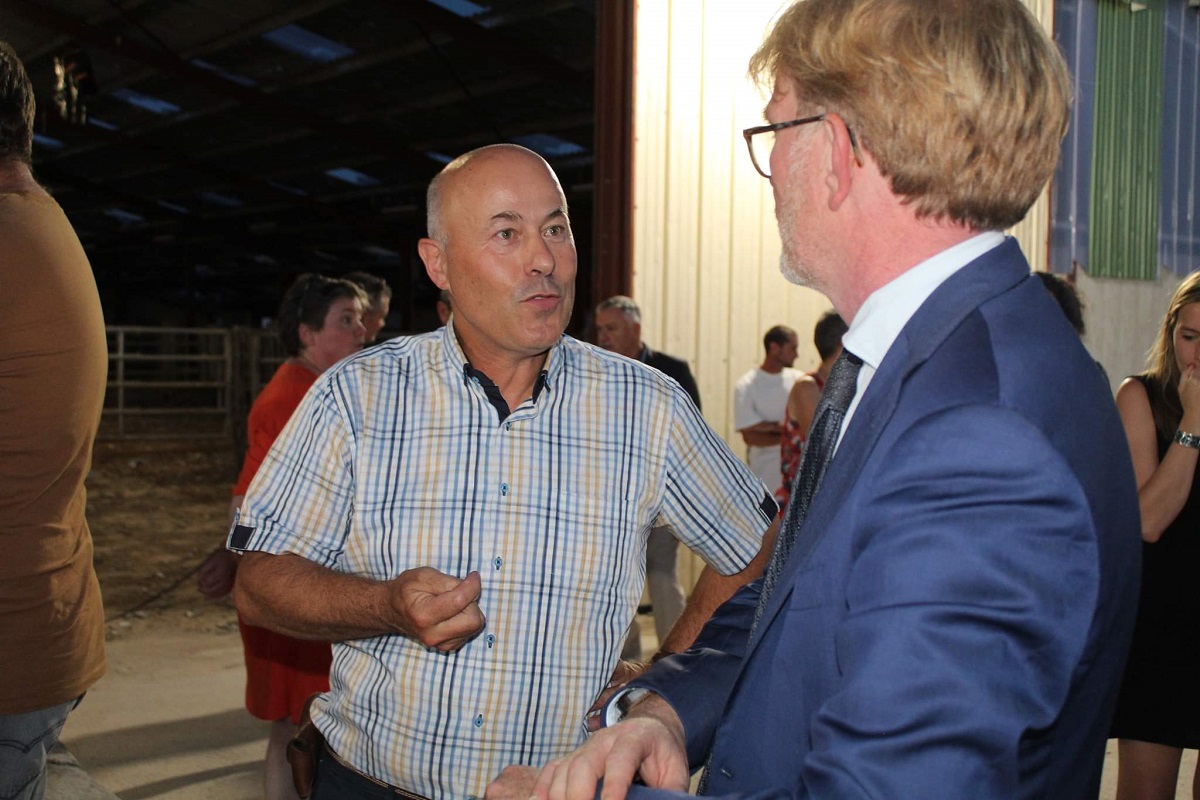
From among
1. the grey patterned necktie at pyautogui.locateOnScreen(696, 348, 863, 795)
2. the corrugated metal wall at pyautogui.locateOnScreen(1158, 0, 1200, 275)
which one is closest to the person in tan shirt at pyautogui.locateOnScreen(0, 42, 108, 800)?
the grey patterned necktie at pyautogui.locateOnScreen(696, 348, 863, 795)

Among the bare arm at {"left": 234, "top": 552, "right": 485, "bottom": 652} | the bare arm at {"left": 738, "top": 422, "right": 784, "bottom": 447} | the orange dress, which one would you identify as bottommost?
the orange dress

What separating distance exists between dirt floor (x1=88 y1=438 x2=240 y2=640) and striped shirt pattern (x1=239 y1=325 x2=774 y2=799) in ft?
16.8

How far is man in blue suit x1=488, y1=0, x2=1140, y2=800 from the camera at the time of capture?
0.78 meters

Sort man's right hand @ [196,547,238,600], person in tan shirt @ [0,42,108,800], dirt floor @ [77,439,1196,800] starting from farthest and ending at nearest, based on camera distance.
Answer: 1. dirt floor @ [77,439,1196,800]
2. man's right hand @ [196,547,238,600]
3. person in tan shirt @ [0,42,108,800]

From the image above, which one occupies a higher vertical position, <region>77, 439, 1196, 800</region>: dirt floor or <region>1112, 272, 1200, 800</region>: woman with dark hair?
<region>1112, 272, 1200, 800</region>: woman with dark hair

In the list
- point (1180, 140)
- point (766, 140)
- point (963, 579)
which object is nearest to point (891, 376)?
point (963, 579)

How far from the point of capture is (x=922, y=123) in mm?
999

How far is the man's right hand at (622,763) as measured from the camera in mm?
1024

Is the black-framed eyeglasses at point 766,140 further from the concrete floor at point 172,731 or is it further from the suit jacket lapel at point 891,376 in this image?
the concrete floor at point 172,731

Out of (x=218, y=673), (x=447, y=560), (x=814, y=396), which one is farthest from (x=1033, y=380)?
(x=218, y=673)

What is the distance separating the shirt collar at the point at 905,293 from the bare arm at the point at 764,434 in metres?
4.85

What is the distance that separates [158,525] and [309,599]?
9095mm

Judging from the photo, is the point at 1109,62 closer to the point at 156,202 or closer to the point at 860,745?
the point at 860,745

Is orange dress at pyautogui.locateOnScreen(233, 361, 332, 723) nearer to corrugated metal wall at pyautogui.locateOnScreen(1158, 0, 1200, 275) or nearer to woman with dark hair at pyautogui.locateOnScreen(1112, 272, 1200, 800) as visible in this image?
woman with dark hair at pyautogui.locateOnScreen(1112, 272, 1200, 800)
